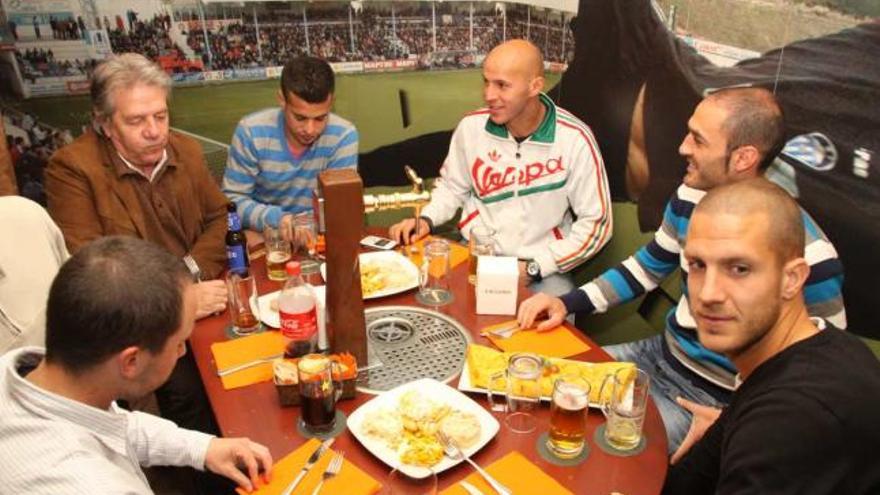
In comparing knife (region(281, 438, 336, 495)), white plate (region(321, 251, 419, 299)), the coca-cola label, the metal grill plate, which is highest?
the coca-cola label

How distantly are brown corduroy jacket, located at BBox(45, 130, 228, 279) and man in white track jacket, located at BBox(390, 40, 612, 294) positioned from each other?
0.97 m

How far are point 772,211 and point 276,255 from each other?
1.60 m

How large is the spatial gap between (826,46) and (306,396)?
6.80 feet

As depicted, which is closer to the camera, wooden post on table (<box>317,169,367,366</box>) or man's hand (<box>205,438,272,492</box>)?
man's hand (<box>205,438,272,492</box>)

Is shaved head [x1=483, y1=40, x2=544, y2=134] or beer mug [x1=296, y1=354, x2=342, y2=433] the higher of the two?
shaved head [x1=483, y1=40, x2=544, y2=134]

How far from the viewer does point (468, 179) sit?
3182 mm

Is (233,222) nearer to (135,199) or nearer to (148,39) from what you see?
(135,199)

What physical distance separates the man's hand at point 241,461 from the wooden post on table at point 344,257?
1.19 feet

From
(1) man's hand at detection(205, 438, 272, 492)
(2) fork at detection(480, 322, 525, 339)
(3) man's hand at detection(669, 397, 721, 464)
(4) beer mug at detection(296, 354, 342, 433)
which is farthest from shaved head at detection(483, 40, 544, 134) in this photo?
(1) man's hand at detection(205, 438, 272, 492)

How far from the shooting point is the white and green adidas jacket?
9.36 feet

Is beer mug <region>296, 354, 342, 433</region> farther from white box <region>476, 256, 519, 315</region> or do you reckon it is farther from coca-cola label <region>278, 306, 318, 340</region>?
white box <region>476, 256, 519, 315</region>

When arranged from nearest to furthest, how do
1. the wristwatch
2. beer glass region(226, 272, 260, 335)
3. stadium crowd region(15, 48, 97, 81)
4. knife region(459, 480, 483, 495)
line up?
knife region(459, 480, 483, 495)
beer glass region(226, 272, 260, 335)
the wristwatch
stadium crowd region(15, 48, 97, 81)

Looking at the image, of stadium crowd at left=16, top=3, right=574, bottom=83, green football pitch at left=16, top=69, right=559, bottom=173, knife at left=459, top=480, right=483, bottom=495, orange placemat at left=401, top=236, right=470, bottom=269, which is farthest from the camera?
green football pitch at left=16, top=69, right=559, bottom=173

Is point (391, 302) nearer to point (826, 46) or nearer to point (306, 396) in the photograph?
point (306, 396)
